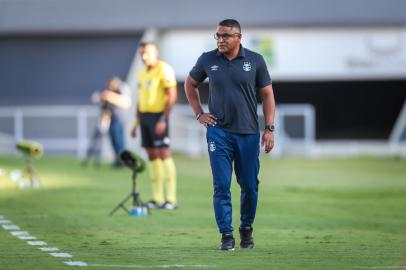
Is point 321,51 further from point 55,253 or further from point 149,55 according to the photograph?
point 55,253

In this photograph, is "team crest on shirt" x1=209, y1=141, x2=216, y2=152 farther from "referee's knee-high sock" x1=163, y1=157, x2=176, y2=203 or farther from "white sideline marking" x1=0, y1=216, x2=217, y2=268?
"referee's knee-high sock" x1=163, y1=157, x2=176, y2=203

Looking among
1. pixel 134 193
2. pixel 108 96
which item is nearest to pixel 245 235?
pixel 134 193

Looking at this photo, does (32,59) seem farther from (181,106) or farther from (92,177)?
(92,177)

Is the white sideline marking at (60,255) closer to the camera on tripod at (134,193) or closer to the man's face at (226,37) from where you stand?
the man's face at (226,37)

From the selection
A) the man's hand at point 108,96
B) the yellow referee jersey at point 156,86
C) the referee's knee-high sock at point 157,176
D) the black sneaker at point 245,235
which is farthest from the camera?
the man's hand at point 108,96

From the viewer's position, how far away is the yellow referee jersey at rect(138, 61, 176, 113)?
19375 mm

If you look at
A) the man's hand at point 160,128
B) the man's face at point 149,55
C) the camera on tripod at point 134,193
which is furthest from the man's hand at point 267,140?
the man's face at point 149,55

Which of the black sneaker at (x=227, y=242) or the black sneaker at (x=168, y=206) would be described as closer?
the black sneaker at (x=227, y=242)

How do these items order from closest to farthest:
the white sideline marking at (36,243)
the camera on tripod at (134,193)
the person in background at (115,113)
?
1. the white sideline marking at (36,243)
2. the camera on tripod at (134,193)
3. the person in background at (115,113)

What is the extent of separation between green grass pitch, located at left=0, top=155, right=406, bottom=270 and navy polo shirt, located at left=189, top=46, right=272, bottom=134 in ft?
4.14

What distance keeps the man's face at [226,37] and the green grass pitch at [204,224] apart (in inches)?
78.5

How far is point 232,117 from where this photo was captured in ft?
44.7

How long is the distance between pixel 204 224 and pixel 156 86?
299 cm

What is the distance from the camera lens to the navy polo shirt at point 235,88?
44.6 ft
